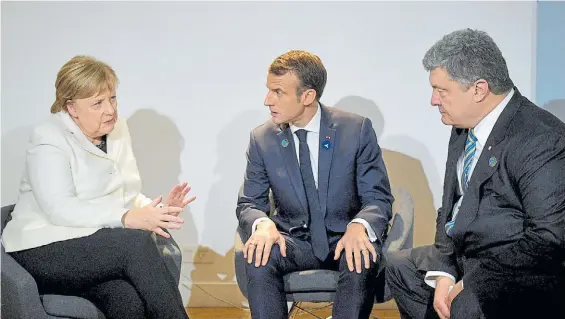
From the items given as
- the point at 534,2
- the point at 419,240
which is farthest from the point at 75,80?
→ the point at 534,2

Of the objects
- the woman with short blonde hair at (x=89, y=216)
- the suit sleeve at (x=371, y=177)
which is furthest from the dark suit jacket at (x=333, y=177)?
the woman with short blonde hair at (x=89, y=216)

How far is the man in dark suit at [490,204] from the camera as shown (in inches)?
114

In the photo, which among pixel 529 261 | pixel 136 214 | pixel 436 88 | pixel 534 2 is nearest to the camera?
pixel 529 261

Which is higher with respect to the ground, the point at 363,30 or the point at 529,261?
the point at 363,30

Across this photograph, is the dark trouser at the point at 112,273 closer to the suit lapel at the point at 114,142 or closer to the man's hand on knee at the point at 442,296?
the suit lapel at the point at 114,142

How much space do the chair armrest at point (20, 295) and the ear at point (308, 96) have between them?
137 centimetres

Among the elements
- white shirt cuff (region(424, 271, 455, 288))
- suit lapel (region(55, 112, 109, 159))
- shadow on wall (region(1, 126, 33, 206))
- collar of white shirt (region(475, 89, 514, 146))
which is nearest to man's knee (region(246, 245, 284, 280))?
white shirt cuff (region(424, 271, 455, 288))

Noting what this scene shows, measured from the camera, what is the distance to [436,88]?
3191 mm

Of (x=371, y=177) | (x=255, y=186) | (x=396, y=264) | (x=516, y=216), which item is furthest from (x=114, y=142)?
(x=516, y=216)

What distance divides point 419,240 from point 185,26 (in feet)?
5.65

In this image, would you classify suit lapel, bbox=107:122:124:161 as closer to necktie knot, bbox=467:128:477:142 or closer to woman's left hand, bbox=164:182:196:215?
woman's left hand, bbox=164:182:196:215

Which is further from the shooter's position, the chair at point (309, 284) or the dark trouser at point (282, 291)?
the chair at point (309, 284)

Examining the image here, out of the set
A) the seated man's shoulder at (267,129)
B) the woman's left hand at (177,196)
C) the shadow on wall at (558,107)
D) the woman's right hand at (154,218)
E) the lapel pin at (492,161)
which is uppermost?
the lapel pin at (492,161)

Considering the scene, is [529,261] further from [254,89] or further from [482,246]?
[254,89]
